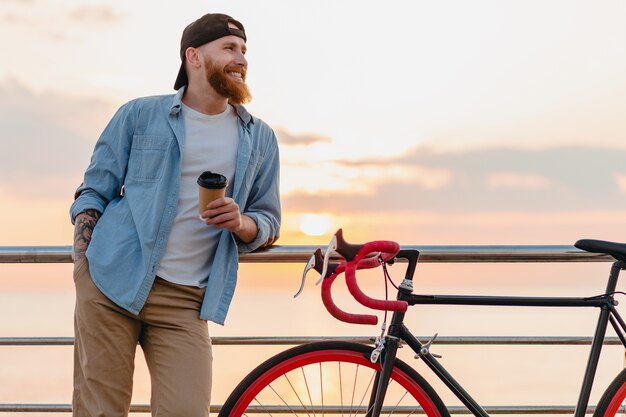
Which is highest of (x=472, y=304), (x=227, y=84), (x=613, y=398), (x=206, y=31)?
(x=206, y=31)

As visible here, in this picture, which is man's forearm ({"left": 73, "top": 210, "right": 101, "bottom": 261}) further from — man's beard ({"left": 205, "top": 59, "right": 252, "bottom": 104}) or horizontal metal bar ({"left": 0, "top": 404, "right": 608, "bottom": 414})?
horizontal metal bar ({"left": 0, "top": 404, "right": 608, "bottom": 414})

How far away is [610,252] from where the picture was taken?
2.67 metres

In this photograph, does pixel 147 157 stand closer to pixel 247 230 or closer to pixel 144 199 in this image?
pixel 144 199

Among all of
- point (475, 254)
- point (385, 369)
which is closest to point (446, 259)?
point (475, 254)

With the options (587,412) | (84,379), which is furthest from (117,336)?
(587,412)

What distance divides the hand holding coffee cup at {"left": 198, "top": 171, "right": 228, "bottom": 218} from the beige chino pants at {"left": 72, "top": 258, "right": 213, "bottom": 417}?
1.18ft

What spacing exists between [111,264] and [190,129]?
1.72 feet

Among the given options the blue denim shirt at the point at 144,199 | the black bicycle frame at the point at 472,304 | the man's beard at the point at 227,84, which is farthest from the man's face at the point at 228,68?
the black bicycle frame at the point at 472,304

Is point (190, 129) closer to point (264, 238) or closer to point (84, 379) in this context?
point (264, 238)

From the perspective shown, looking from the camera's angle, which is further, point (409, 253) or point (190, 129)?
point (190, 129)

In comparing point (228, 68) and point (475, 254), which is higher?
point (228, 68)

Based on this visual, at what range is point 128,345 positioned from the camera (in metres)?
2.70

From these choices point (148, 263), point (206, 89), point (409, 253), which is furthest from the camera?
point (206, 89)

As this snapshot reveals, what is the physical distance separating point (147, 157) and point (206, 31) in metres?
0.49
